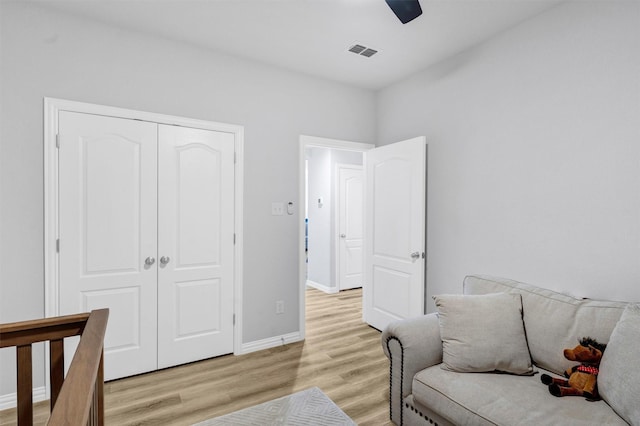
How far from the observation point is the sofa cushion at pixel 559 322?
5.66ft

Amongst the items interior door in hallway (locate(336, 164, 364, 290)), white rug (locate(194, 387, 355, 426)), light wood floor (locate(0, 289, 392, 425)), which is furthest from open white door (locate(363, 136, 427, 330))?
interior door in hallway (locate(336, 164, 364, 290))

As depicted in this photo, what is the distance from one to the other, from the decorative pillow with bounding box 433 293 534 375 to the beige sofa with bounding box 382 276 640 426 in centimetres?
4

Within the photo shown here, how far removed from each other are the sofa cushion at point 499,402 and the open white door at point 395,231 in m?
1.35

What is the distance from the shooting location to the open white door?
3143 mm

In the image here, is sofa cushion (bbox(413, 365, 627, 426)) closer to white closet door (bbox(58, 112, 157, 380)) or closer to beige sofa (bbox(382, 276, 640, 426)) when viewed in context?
beige sofa (bbox(382, 276, 640, 426))

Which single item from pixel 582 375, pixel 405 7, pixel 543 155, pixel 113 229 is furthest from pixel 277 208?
pixel 582 375

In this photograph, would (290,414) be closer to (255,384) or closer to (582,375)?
(255,384)

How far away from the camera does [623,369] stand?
1.44 metres

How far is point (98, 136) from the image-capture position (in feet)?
8.16

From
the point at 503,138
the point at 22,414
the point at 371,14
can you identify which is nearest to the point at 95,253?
the point at 22,414

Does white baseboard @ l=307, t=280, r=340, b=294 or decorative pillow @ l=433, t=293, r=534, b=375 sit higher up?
decorative pillow @ l=433, t=293, r=534, b=375

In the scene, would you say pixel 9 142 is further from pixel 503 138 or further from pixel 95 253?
Result: pixel 503 138

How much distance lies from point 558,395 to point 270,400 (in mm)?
1690

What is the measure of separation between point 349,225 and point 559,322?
3731mm
